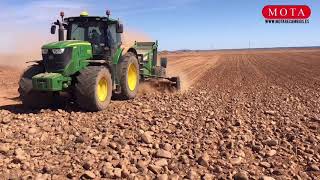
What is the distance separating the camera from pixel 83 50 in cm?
1030

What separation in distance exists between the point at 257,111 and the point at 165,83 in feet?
14.7

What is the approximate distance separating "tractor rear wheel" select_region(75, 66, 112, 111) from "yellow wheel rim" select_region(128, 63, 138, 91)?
1.91 metres

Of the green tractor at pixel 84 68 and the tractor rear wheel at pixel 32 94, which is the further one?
the tractor rear wheel at pixel 32 94

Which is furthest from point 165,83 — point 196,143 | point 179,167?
point 179,167

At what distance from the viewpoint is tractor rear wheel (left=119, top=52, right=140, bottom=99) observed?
11.3 metres

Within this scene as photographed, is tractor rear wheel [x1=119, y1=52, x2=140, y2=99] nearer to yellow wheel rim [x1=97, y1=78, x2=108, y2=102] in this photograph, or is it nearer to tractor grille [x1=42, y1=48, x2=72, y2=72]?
yellow wheel rim [x1=97, y1=78, x2=108, y2=102]

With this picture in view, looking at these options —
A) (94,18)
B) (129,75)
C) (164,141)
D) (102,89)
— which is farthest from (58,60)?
(164,141)

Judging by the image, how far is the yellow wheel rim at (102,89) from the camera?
10.2 m

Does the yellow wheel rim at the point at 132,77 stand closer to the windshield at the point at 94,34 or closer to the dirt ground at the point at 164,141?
the dirt ground at the point at 164,141

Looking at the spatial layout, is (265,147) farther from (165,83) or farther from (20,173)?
(165,83)

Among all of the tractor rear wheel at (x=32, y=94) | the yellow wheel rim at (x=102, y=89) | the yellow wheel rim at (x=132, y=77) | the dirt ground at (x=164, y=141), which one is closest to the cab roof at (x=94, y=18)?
the yellow wheel rim at (x=132, y=77)

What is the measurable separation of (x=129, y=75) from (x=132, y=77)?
199mm

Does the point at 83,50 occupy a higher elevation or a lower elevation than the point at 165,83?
higher

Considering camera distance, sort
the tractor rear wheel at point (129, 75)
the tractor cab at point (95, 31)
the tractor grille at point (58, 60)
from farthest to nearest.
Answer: the tractor rear wheel at point (129, 75), the tractor cab at point (95, 31), the tractor grille at point (58, 60)
